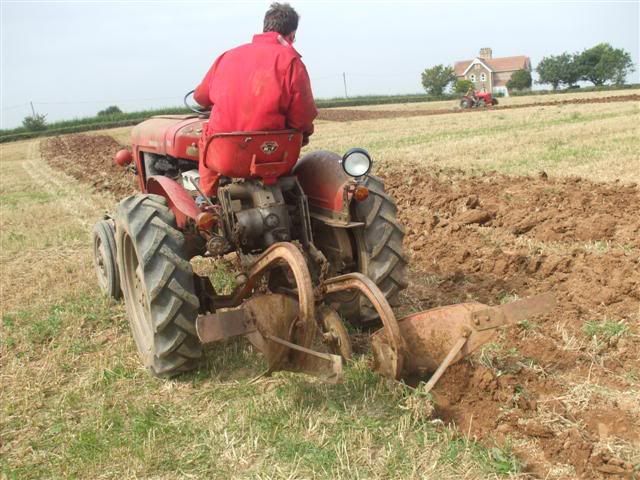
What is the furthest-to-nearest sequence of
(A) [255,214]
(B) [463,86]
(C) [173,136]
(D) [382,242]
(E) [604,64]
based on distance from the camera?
(E) [604,64] < (B) [463,86] < (C) [173,136] < (D) [382,242] < (A) [255,214]

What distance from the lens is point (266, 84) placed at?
3.20 metres

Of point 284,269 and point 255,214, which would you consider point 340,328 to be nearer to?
point 284,269

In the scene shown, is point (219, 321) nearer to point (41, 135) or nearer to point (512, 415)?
point (512, 415)

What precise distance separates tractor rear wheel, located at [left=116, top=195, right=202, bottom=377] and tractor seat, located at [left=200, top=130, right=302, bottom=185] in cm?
45

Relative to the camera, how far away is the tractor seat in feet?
10.5

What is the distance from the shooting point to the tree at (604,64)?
225 feet

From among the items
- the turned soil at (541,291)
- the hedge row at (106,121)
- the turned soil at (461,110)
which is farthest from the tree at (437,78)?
the turned soil at (541,291)

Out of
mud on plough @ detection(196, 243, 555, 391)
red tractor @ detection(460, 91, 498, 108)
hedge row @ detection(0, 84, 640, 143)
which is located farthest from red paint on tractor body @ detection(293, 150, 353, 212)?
hedge row @ detection(0, 84, 640, 143)

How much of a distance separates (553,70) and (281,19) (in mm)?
75523

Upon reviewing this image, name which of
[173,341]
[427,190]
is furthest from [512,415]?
[427,190]

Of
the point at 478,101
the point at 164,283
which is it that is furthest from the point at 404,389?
the point at 478,101

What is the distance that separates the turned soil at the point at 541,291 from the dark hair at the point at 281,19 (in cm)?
206

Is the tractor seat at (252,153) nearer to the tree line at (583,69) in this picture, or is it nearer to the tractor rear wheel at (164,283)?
the tractor rear wheel at (164,283)

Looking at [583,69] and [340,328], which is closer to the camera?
[340,328]
